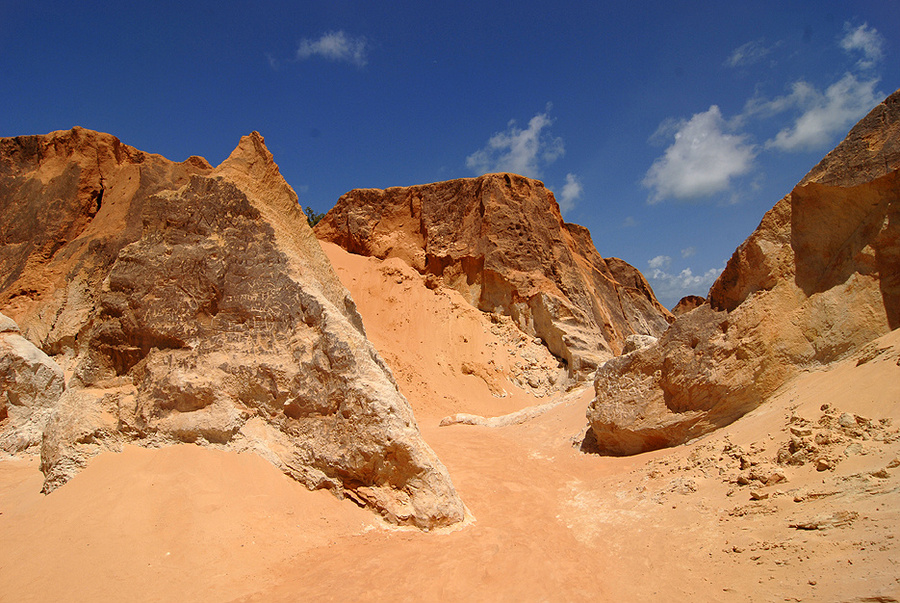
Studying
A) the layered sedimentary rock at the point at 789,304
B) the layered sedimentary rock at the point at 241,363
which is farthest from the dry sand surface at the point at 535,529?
the layered sedimentary rock at the point at 789,304

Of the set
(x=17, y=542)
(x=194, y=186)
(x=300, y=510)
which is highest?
(x=194, y=186)

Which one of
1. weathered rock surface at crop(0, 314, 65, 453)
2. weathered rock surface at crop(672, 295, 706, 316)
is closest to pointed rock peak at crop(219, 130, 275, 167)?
weathered rock surface at crop(0, 314, 65, 453)

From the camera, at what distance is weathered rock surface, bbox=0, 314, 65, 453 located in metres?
5.05

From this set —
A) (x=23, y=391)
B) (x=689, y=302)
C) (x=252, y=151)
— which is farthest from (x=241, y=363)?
(x=689, y=302)

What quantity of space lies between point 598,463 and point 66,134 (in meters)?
14.1

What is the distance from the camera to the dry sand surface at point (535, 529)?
9.48 ft

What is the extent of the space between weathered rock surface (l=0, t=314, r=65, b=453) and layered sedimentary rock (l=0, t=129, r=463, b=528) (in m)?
0.12

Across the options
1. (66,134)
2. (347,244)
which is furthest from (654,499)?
(347,244)

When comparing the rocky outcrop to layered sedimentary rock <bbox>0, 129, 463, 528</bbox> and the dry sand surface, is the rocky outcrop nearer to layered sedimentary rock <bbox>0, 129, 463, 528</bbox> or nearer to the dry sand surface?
the dry sand surface

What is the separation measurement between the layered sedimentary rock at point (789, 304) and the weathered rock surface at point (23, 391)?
6.62 metres

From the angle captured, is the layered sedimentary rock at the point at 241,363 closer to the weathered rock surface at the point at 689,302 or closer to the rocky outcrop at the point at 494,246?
the rocky outcrop at the point at 494,246

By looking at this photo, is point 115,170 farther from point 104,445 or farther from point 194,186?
point 104,445

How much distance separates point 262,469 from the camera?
4.23 meters

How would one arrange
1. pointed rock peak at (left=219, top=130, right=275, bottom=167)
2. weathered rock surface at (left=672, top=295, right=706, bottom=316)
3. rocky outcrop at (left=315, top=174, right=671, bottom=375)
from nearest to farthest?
1. pointed rock peak at (left=219, top=130, right=275, bottom=167)
2. rocky outcrop at (left=315, top=174, right=671, bottom=375)
3. weathered rock surface at (left=672, top=295, right=706, bottom=316)
